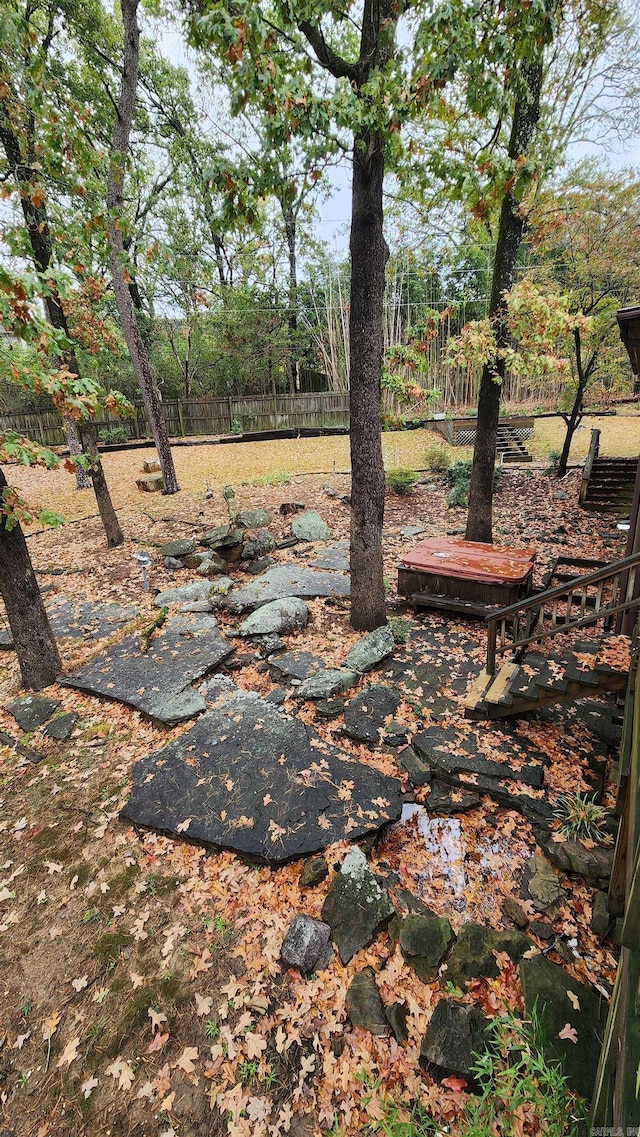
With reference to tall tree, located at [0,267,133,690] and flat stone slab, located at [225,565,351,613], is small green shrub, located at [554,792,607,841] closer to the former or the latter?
flat stone slab, located at [225,565,351,613]

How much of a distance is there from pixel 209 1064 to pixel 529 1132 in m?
1.45

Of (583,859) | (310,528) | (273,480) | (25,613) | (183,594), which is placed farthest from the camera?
(273,480)

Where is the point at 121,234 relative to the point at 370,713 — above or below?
above

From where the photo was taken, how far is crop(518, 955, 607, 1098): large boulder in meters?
2.06

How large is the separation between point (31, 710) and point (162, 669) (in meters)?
1.26

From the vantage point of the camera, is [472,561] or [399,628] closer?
[399,628]

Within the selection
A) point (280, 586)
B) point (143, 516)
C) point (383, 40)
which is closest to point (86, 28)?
point (143, 516)

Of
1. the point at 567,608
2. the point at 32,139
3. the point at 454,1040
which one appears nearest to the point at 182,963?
the point at 454,1040

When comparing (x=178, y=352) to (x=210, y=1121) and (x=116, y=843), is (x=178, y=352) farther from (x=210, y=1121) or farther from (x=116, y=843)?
(x=210, y=1121)

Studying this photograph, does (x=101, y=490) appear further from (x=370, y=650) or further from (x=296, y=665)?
(x=370, y=650)

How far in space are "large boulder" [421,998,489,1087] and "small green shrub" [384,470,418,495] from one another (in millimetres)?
9647

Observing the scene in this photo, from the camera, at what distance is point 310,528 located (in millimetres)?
8633

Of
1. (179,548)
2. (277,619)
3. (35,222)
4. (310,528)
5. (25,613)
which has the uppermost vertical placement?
(35,222)

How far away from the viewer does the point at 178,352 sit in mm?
19609
